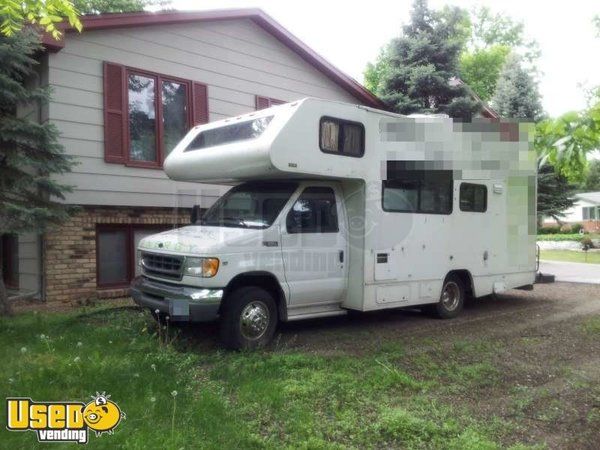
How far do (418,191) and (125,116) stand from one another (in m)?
5.26

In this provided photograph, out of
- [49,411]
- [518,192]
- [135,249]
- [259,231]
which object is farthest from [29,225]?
[518,192]

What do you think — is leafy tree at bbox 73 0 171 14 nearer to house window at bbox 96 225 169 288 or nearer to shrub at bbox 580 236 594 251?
house window at bbox 96 225 169 288

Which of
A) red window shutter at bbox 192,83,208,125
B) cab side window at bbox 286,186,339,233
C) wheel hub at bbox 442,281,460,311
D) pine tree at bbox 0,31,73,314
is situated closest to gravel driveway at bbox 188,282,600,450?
wheel hub at bbox 442,281,460,311

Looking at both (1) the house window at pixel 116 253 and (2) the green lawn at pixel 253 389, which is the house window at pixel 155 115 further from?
(2) the green lawn at pixel 253 389

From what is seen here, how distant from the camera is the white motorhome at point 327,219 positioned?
606 cm

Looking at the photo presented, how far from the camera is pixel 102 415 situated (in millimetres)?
4031

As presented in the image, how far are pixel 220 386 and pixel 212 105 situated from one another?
716cm

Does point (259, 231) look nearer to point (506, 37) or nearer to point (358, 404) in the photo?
point (358, 404)

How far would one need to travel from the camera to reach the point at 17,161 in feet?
24.2

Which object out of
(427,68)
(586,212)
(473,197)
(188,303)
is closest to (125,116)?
(188,303)

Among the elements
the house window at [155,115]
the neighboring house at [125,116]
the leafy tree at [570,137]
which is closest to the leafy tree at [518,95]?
the neighboring house at [125,116]

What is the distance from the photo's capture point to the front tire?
19.6 ft

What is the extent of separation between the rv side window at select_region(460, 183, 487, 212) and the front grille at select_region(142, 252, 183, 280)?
4.71 meters

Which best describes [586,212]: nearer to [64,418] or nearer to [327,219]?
[327,219]
